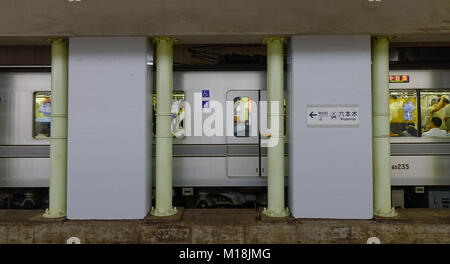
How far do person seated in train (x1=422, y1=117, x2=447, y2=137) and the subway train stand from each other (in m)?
0.09

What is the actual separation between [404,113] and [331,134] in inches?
80.0

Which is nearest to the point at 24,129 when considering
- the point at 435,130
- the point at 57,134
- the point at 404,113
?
the point at 57,134

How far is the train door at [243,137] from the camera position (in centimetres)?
514

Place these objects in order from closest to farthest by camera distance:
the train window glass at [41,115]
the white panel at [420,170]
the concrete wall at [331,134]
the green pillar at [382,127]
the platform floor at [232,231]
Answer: the platform floor at [232,231], the concrete wall at [331,134], the green pillar at [382,127], the white panel at [420,170], the train window glass at [41,115]

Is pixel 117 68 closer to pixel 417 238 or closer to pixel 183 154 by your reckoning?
pixel 183 154

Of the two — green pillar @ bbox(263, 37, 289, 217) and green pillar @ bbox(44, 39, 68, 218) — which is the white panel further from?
green pillar @ bbox(44, 39, 68, 218)

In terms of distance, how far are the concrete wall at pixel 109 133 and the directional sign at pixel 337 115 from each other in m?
2.47

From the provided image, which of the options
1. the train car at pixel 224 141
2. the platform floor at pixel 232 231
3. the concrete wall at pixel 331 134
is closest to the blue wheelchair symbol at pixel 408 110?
the concrete wall at pixel 331 134

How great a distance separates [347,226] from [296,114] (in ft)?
5.48

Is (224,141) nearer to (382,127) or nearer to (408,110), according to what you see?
(382,127)

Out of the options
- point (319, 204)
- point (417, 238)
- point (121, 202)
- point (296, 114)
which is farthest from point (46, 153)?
point (417, 238)

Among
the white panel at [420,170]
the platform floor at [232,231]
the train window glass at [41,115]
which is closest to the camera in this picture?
the platform floor at [232,231]

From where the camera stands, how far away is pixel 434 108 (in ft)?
17.2

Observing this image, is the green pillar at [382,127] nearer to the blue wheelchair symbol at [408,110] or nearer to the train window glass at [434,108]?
the blue wheelchair symbol at [408,110]
